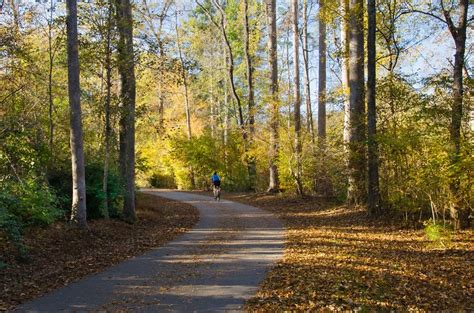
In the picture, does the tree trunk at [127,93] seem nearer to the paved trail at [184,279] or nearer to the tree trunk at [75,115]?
the tree trunk at [75,115]

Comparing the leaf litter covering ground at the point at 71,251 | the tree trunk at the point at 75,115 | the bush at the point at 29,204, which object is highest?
the tree trunk at the point at 75,115

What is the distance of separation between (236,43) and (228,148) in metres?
11.0

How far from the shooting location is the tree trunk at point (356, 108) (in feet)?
52.7

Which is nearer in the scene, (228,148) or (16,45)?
(16,45)

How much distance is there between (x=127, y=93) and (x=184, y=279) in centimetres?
842

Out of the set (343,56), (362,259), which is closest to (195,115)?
(343,56)

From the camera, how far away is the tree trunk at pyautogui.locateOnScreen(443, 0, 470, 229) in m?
11.7

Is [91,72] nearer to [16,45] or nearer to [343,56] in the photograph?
Answer: [16,45]

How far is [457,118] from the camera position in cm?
1194

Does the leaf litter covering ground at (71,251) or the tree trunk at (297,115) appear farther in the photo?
the tree trunk at (297,115)

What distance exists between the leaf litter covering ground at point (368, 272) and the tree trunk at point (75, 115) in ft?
18.8

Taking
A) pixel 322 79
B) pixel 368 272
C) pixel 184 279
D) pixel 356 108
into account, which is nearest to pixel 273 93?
pixel 322 79

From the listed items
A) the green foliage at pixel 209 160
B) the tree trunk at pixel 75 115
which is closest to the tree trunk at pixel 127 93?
the tree trunk at pixel 75 115

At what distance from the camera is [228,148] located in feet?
109
